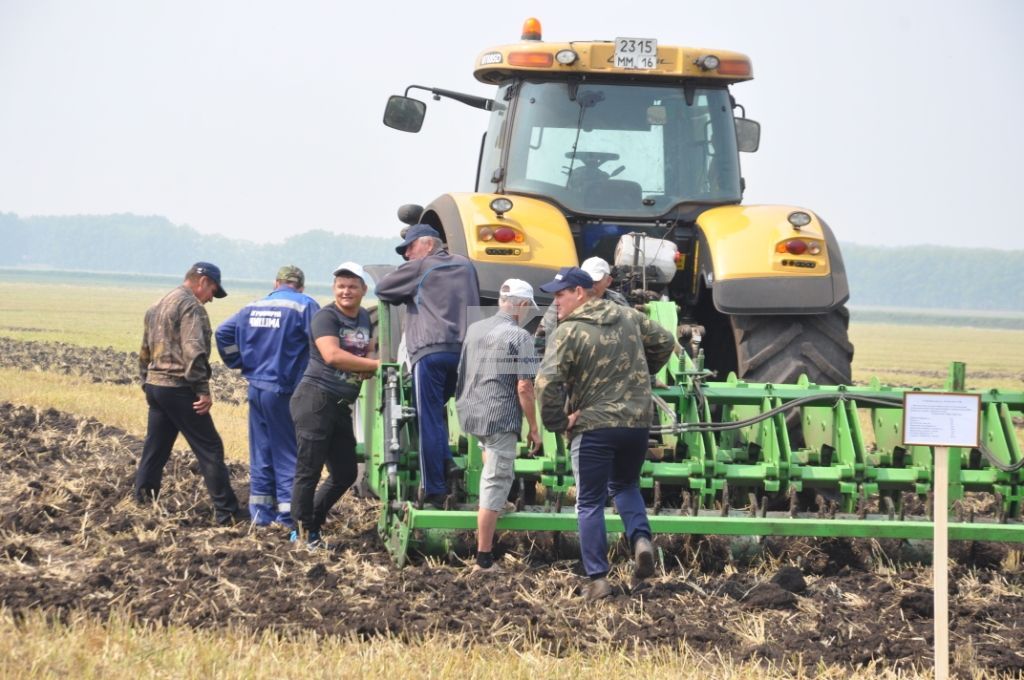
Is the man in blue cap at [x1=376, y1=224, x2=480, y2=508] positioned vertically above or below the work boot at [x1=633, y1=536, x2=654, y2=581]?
above

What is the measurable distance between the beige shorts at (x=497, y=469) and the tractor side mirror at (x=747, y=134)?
3.48 m

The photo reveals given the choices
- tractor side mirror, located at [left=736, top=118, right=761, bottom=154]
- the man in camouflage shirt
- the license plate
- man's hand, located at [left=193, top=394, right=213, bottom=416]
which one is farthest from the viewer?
tractor side mirror, located at [left=736, top=118, right=761, bottom=154]

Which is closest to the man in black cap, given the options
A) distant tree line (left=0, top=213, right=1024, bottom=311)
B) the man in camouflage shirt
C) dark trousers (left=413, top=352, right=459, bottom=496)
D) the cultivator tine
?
dark trousers (left=413, top=352, right=459, bottom=496)

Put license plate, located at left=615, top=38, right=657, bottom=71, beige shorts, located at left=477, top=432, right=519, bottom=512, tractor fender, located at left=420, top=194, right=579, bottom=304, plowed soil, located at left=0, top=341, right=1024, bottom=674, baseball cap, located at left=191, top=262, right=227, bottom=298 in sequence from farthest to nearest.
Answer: license plate, located at left=615, top=38, right=657, bottom=71, baseball cap, located at left=191, top=262, right=227, bottom=298, tractor fender, located at left=420, top=194, right=579, bottom=304, beige shorts, located at left=477, top=432, right=519, bottom=512, plowed soil, located at left=0, top=341, right=1024, bottom=674

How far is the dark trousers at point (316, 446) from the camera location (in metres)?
7.23

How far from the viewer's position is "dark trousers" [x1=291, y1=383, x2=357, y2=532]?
23.7ft

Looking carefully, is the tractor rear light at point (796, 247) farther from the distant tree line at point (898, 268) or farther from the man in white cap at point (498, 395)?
the distant tree line at point (898, 268)

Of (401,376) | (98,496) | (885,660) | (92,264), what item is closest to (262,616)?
(401,376)

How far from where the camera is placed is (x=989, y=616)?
229 inches

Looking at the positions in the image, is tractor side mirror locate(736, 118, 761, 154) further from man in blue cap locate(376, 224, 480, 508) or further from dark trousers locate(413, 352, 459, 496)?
dark trousers locate(413, 352, 459, 496)

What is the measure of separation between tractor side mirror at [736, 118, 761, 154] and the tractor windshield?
74cm

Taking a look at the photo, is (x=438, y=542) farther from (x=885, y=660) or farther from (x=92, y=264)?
(x=92, y=264)

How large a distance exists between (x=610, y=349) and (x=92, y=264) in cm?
20195

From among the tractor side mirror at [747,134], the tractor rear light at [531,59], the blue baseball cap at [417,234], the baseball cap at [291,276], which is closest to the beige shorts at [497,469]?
the blue baseball cap at [417,234]
